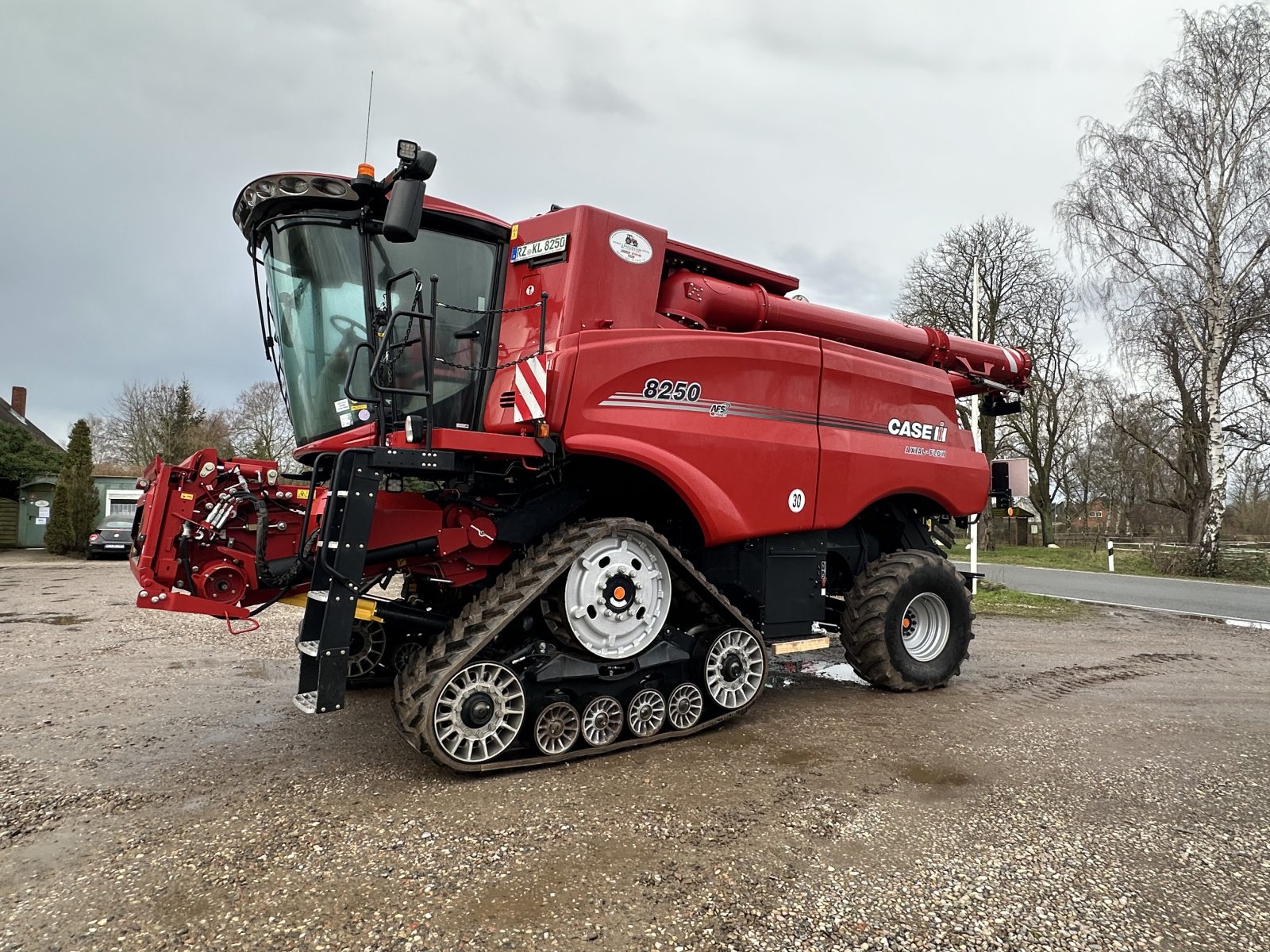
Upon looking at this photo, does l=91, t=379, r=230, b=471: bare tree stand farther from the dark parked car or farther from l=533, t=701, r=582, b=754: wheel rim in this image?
l=533, t=701, r=582, b=754: wheel rim

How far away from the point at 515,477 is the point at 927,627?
12.9ft

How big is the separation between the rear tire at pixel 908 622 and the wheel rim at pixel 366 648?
3.69 meters

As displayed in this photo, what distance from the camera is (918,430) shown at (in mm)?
6715

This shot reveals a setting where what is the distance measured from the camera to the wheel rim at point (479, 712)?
13.6ft

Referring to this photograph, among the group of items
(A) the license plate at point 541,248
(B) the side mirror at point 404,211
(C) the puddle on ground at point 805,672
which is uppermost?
(A) the license plate at point 541,248

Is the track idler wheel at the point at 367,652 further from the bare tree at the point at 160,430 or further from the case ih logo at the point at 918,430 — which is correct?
the bare tree at the point at 160,430

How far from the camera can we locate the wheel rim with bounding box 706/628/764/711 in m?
5.16

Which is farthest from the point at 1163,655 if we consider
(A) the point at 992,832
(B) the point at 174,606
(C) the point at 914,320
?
(C) the point at 914,320

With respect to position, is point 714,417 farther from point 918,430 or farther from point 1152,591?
point 1152,591

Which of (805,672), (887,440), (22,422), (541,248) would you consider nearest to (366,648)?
(541,248)

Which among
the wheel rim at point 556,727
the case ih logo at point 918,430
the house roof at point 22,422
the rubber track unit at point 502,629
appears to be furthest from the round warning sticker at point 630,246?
the house roof at point 22,422

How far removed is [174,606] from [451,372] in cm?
204

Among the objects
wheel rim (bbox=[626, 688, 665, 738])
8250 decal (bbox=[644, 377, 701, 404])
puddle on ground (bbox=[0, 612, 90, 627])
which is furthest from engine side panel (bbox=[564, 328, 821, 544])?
puddle on ground (bbox=[0, 612, 90, 627])

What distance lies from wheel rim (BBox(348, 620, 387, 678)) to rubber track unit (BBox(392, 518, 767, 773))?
206 cm
